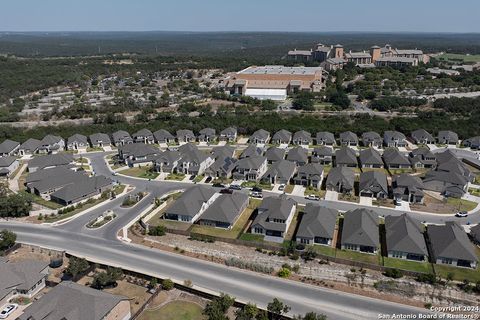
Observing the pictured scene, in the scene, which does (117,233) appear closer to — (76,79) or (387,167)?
(387,167)

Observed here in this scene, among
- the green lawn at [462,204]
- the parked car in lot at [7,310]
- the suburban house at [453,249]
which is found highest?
the suburban house at [453,249]

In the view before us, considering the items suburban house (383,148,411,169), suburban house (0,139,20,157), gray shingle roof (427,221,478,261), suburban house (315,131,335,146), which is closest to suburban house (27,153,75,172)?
suburban house (0,139,20,157)

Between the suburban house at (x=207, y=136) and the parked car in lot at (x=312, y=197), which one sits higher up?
the suburban house at (x=207, y=136)

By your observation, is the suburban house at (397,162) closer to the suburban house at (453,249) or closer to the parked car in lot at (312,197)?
the parked car in lot at (312,197)

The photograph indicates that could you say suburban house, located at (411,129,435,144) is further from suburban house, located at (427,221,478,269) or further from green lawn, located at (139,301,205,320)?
green lawn, located at (139,301,205,320)

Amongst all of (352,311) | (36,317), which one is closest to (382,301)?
(352,311)

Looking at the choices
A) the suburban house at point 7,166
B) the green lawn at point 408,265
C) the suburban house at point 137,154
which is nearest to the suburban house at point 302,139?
the suburban house at point 137,154
